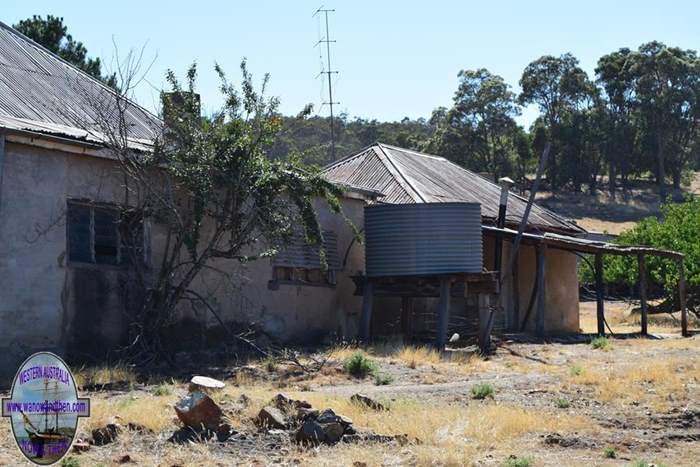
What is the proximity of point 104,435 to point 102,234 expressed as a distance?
701 centimetres

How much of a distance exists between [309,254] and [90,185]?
5644 mm

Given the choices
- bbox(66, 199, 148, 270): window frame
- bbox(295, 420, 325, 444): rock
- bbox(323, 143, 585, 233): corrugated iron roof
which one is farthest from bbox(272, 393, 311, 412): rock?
bbox(323, 143, 585, 233): corrugated iron roof

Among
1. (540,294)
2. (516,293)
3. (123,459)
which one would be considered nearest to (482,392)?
(123,459)

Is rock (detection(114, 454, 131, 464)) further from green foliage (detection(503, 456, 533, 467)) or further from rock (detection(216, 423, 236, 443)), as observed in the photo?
green foliage (detection(503, 456, 533, 467))

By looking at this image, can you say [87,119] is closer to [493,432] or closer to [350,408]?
[350,408]

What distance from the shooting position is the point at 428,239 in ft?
64.0

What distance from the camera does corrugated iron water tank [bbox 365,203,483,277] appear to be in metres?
19.5

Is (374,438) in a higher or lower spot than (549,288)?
lower

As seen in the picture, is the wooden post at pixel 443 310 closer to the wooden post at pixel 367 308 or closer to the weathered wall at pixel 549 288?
the wooden post at pixel 367 308

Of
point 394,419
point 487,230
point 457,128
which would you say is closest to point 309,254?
point 487,230

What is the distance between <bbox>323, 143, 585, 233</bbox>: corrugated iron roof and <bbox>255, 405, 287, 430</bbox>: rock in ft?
36.4

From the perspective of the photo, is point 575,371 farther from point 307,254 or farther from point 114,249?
point 114,249

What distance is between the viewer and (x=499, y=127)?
201 feet

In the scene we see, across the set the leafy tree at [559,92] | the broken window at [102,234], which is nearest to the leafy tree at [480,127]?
the leafy tree at [559,92]
